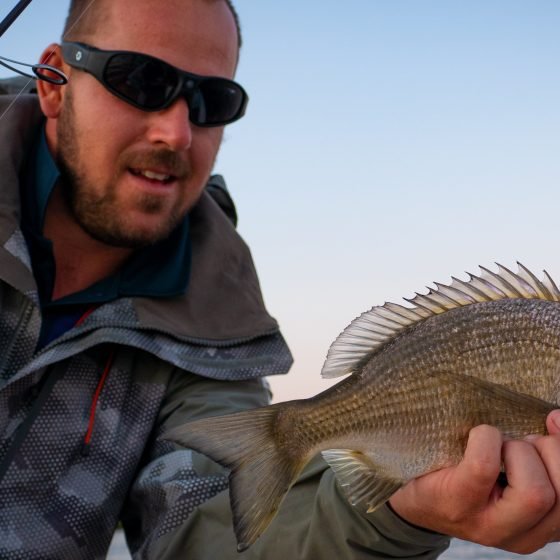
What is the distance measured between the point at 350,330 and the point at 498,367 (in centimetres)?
42

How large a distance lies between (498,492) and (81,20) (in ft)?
9.54

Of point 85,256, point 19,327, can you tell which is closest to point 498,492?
point 19,327

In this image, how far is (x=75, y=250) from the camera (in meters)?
3.79

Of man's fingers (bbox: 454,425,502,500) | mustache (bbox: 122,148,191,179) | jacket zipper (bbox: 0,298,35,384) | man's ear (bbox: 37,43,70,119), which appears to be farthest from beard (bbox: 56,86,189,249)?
man's fingers (bbox: 454,425,502,500)

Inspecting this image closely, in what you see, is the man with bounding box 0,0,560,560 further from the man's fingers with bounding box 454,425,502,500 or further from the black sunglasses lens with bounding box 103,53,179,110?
the man's fingers with bounding box 454,425,502,500

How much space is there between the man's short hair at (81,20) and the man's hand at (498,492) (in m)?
2.55

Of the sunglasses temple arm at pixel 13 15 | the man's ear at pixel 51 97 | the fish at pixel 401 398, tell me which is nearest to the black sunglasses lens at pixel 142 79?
the man's ear at pixel 51 97

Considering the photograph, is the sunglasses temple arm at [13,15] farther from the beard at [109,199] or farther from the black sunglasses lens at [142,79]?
the beard at [109,199]

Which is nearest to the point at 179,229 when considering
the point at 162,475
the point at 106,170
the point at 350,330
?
the point at 106,170

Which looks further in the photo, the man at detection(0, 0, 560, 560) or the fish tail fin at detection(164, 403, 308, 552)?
the man at detection(0, 0, 560, 560)

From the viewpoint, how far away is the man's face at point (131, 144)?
3748 millimetres

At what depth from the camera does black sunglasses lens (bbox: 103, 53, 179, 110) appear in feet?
12.1

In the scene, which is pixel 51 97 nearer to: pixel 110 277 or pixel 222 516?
pixel 110 277

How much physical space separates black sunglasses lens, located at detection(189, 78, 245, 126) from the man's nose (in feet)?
0.25
